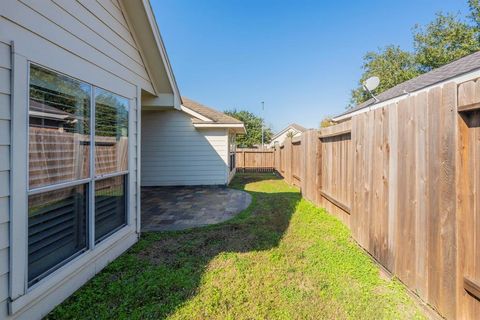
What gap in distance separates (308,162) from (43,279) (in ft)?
21.1

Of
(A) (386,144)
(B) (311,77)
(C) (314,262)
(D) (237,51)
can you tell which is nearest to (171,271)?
(C) (314,262)

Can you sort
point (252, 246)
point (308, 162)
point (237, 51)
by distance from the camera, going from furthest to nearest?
point (237, 51)
point (308, 162)
point (252, 246)

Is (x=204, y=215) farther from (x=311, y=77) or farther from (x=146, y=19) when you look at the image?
(x=311, y=77)

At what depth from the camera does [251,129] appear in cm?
4619

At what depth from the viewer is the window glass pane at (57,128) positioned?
2.22m

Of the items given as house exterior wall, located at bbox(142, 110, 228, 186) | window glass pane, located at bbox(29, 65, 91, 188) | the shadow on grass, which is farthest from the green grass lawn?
house exterior wall, located at bbox(142, 110, 228, 186)

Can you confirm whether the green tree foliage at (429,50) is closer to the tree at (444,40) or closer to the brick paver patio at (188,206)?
the tree at (444,40)

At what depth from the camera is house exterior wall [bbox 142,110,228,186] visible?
393 inches

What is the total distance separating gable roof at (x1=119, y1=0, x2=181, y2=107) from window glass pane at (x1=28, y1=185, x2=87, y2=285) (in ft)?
9.28

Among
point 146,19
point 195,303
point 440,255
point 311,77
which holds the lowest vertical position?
point 195,303

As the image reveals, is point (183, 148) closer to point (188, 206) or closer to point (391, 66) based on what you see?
point (188, 206)

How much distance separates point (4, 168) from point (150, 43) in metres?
3.33

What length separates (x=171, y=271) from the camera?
10.5 ft

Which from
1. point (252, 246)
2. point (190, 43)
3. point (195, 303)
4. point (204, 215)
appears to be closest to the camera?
point (195, 303)
